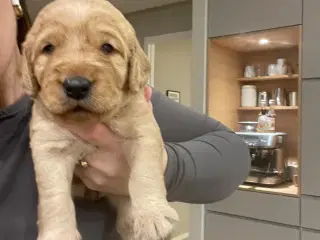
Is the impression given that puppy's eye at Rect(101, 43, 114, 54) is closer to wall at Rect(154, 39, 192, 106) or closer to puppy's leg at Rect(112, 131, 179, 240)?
puppy's leg at Rect(112, 131, 179, 240)

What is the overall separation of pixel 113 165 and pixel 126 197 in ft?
0.35

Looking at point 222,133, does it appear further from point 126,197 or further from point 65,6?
point 65,6

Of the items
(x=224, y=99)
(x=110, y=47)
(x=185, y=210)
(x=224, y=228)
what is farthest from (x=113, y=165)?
(x=185, y=210)

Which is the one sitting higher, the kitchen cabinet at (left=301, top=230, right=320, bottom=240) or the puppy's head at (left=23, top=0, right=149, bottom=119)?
the puppy's head at (left=23, top=0, right=149, bottom=119)

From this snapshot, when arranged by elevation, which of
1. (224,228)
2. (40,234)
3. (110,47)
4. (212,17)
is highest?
(212,17)

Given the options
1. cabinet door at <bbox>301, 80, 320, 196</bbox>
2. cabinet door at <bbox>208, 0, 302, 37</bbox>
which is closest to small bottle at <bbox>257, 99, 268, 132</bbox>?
cabinet door at <bbox>301, 80, 320, 196</bbox>

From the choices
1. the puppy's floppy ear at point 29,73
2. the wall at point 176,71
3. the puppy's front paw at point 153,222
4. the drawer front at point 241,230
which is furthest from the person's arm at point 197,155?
the wall at point 176,71

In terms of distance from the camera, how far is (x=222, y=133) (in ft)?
4.10

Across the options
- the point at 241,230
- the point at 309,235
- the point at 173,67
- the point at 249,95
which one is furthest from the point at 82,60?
the point at 173,67

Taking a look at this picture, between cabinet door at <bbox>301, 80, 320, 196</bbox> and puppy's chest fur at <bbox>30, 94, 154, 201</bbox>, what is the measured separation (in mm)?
1710

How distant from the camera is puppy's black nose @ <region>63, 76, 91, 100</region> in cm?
76

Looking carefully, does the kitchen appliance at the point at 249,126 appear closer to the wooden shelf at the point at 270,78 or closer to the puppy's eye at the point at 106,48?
the wooden shelf at the point at 270,78

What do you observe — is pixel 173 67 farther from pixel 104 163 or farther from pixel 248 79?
pixel 104 163

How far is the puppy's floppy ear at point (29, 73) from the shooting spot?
0.88m
